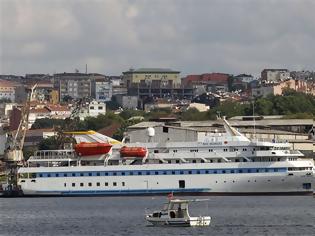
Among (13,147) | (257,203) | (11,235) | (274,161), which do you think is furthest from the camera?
(13,147)

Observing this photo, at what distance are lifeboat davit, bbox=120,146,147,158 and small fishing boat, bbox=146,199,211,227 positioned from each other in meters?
35.5

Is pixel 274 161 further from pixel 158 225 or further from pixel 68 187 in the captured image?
pixel 158 225

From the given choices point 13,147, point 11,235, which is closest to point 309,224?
point 11,235

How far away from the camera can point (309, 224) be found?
78.4 m

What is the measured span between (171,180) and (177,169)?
98 cm

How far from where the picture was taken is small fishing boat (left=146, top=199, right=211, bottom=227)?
76188 mm

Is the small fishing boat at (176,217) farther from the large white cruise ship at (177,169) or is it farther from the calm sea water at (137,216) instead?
the large white cruise ship at (177,169)

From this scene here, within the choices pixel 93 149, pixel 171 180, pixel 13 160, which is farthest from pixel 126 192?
pixel 13 160

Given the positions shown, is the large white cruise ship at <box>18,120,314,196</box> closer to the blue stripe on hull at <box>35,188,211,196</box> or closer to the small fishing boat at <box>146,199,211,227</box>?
the blue stripe on hull at <box>35,188,211,196</box>

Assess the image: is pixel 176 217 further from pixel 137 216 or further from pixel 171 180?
pixel 171 180

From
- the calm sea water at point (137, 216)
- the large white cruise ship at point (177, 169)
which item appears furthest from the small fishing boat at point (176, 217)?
the large white cruise ship at point (177, 169)

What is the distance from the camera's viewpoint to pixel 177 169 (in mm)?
111750

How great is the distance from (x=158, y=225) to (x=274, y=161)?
3512 centimetres

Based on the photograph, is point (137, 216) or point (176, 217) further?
point (137, 216)
